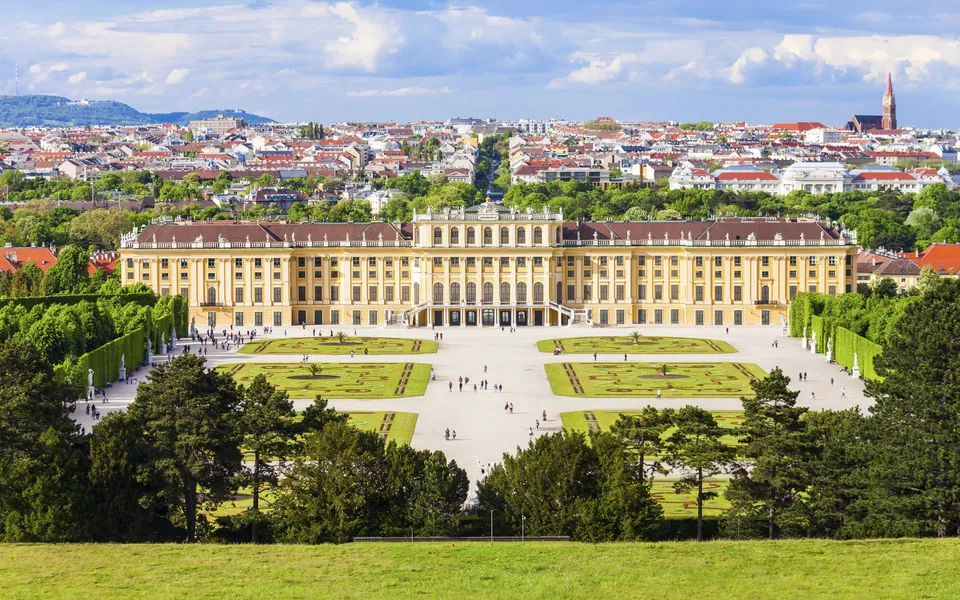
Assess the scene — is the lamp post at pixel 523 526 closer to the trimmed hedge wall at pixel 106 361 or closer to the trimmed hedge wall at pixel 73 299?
the trimmed hedge wall at pixel 106 361

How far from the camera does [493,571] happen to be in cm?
3534

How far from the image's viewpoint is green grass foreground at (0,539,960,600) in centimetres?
3312

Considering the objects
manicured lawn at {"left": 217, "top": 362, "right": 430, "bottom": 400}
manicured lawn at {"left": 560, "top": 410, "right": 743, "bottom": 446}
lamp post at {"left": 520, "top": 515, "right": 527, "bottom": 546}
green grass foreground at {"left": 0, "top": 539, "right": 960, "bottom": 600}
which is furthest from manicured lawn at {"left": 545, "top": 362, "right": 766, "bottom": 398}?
green grass foreground at {"left": 0, "top": 539, "right": 960, "bottom": 600}

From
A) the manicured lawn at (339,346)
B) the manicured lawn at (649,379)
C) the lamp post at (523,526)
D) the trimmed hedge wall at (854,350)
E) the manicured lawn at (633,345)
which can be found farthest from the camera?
the manicured lawn at (339,346)

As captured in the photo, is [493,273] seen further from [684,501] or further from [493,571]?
[493,571]

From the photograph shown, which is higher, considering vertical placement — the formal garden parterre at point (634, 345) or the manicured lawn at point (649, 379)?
the formal garden parterre at point (634, 345)

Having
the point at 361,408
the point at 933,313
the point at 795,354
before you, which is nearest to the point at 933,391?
the point at 933,313

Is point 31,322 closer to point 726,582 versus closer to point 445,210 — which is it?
point 445,210

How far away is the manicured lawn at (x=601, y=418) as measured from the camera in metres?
65.2

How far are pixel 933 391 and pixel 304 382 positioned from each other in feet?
148

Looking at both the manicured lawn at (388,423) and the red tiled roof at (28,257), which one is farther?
the red tiled roof at (28,257)

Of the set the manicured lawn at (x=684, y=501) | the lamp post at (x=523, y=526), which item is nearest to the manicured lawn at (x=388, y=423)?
the manicured lawn at (x=684, y=501)

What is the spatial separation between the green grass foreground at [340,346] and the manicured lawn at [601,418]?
94.0 feet

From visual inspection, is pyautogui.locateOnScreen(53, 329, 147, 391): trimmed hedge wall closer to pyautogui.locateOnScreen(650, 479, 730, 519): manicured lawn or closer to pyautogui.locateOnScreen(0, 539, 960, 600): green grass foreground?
pyautogui.locateOnScreen(650, 479, 730, 519): manicured lawn
